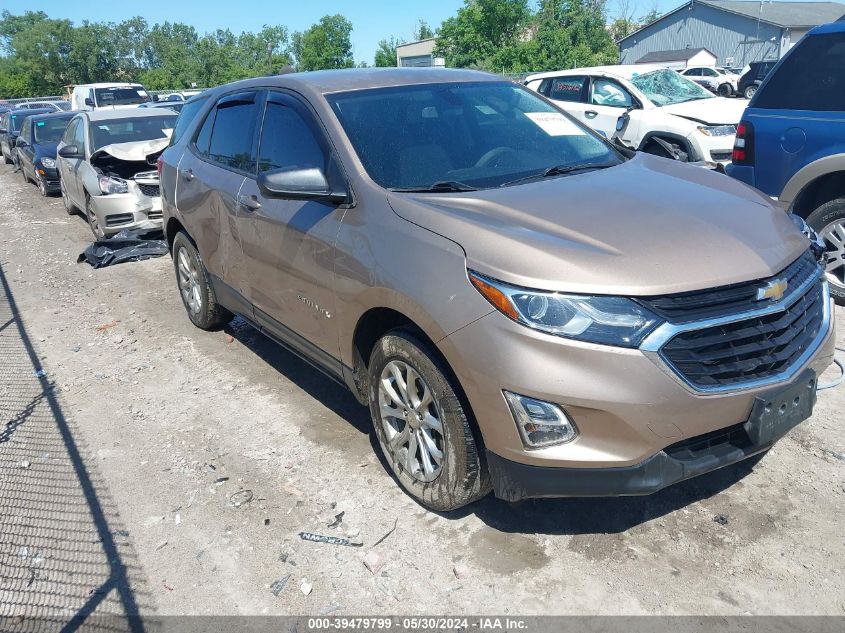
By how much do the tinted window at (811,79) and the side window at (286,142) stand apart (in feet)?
12.5

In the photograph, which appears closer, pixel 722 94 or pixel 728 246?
pixel 728 246

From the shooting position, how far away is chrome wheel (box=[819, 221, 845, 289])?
5.29 metres

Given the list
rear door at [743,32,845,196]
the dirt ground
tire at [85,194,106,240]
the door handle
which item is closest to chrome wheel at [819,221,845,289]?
rear door at [743,32,845,196]

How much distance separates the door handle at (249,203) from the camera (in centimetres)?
421

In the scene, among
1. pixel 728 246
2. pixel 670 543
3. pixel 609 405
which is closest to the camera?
pixel 609 405

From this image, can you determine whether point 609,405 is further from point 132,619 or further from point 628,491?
point 132,619

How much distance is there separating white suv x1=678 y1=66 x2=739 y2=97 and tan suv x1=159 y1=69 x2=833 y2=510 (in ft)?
27.6

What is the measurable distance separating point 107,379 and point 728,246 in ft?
14.3

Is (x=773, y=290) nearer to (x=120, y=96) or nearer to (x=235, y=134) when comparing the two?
(x=235, y=134)

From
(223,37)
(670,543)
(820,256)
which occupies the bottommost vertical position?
(670,543)

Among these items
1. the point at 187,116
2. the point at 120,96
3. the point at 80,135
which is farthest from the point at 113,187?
the point at 120,96

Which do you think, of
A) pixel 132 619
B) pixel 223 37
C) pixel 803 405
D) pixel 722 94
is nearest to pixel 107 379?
pixel 132 619

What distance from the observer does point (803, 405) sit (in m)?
2.85

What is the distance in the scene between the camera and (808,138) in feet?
17.3
